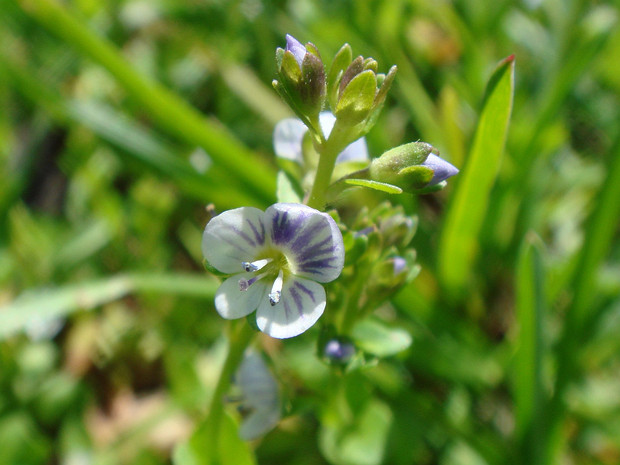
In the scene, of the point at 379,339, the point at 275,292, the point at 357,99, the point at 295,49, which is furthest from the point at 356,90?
the point at 379,339

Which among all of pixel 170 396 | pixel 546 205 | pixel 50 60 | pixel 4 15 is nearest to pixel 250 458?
pixel 170 396

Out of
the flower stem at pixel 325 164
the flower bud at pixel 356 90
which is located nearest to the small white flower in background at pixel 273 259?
the flower stem at pixel 325 164

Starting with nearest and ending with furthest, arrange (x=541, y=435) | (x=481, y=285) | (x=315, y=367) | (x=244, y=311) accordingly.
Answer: (x=244, y=311), (x=541, y=435), (x=315, y=367), (x=481, y=285)

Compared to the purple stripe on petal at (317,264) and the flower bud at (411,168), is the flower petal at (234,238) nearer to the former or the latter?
the purple stripe on petal at (317,264)

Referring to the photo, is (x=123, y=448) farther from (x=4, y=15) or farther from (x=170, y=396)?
(x=4, y=15)

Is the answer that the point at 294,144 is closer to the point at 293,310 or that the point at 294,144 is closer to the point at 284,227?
the point at 284,227

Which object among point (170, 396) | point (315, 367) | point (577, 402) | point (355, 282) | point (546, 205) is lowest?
point (170, 396)
